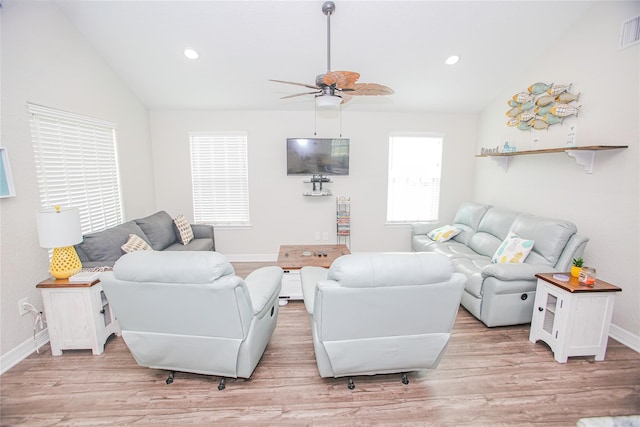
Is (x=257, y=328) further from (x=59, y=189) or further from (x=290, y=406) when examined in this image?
(x=59, y=189)

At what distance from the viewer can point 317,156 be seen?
4.84 meters

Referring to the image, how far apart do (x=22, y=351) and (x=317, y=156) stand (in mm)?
4007

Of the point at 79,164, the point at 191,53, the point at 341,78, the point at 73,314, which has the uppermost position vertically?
the point at 191,53

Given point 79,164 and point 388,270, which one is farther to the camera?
point 79,164

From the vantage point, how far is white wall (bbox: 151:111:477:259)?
15.9ft

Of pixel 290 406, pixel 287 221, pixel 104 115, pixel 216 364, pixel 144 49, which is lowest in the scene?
pixel 290 406

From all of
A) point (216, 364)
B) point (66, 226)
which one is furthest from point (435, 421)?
point (66, 226)

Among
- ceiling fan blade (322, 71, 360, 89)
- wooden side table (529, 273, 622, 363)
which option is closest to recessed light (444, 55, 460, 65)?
ceiling fan blade (322, 71, 360, 89)

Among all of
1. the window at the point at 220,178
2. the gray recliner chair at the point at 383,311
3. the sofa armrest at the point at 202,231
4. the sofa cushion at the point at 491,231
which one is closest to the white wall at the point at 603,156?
the sofa cushion at the point at 491,231

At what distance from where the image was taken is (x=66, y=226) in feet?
7.80

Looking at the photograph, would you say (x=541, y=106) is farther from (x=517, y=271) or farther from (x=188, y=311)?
(x=188, y=311)

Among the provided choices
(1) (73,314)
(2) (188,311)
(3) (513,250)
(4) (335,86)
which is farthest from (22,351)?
(3) (513,250)

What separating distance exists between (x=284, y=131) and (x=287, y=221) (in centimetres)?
153

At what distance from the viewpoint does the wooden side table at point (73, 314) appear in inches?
93.7
